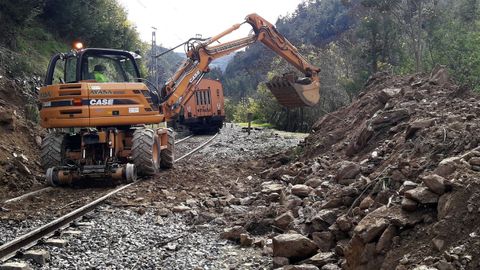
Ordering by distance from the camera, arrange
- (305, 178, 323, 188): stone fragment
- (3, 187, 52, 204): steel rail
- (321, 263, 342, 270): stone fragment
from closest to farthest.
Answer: (321, 263, 342, 270): stone fragment → (305, 178, 323, 188): stone fragment → (3, 187, 52, 204): steel rail

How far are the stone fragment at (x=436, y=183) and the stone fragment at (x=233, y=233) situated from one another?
2971 millimetres

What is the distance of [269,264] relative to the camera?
19.8 ft

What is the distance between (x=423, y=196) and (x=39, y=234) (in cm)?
501

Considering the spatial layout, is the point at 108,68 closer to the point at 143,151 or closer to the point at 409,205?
the point at 143,151

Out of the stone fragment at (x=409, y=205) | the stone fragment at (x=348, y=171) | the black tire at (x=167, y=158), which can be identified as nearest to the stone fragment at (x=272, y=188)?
the stone fragment at (x=348, y=171)

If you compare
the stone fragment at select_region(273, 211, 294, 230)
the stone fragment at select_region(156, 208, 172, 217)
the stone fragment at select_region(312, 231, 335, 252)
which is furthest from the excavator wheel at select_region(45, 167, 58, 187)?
the stone fragment at select_region(312, 231, 335, 252)

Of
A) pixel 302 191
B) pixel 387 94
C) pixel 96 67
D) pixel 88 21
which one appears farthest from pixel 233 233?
pixel 88 21

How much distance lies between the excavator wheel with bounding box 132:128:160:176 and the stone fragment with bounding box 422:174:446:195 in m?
7.71

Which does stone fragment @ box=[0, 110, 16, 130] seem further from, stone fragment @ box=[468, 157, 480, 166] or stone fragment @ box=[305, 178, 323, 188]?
stone fragment @ box=[468, 157, 480, 166]

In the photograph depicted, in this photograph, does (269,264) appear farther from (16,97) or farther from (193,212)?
(16,97)

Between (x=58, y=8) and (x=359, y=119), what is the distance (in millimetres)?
19336

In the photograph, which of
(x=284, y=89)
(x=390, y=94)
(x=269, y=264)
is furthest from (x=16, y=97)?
(x=269, y=264)

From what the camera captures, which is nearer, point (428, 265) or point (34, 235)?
point (428, 265)

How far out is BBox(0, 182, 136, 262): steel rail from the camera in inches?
242
